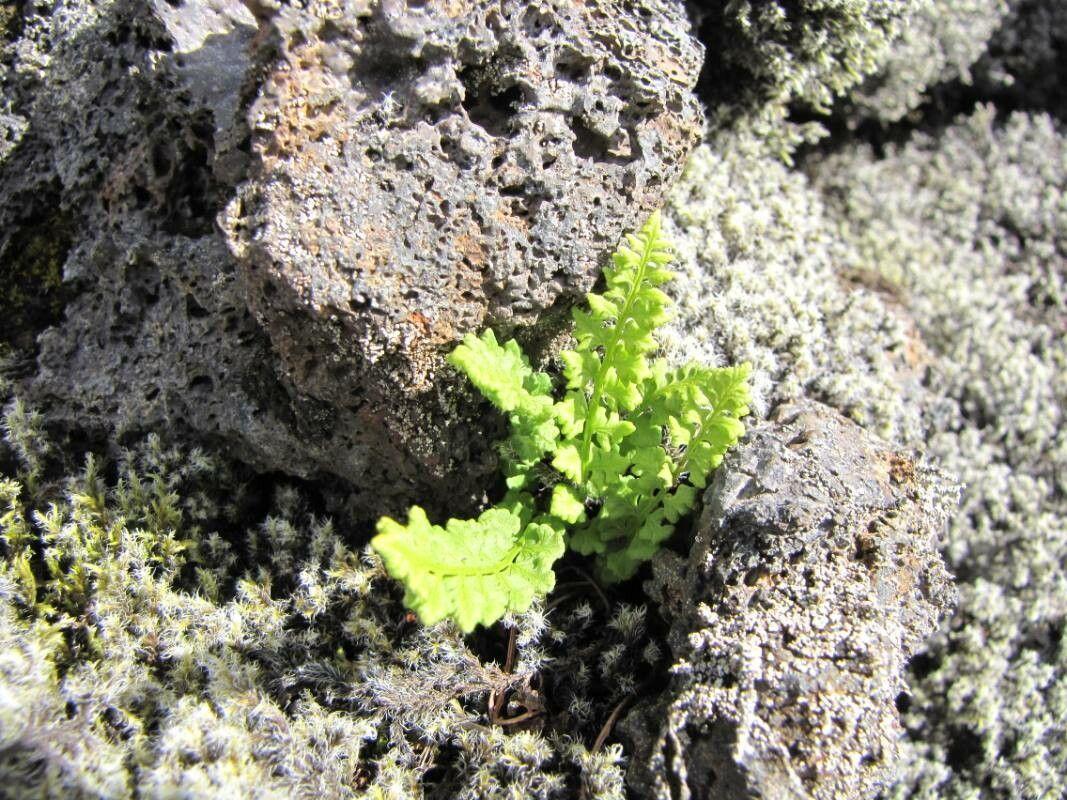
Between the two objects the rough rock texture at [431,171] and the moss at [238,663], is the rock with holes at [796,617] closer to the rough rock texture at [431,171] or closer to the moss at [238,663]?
the moss at [238,663]

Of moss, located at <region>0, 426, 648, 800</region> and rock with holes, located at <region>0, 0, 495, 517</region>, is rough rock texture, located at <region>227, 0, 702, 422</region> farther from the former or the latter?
moss, located at <region>0, 426, 648, 800</region>

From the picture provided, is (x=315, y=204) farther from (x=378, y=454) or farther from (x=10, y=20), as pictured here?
(x=10, y=20)

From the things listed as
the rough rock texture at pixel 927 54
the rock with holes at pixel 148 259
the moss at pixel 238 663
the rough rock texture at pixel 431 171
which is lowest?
the moss at pixel 238 663

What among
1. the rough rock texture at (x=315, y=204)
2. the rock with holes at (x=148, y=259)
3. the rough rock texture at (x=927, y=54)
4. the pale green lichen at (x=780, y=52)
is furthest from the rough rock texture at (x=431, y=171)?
the rough rock texture at (x=927, y=54)

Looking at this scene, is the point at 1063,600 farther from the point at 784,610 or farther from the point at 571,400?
the point at 571,400

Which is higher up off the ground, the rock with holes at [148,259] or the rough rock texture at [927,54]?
the rough rock texture at [927,54]

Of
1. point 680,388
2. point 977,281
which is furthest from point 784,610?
point 977,281

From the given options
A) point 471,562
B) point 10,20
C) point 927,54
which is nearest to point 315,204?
point 471,562

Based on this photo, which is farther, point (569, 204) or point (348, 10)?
point (569, 204)
